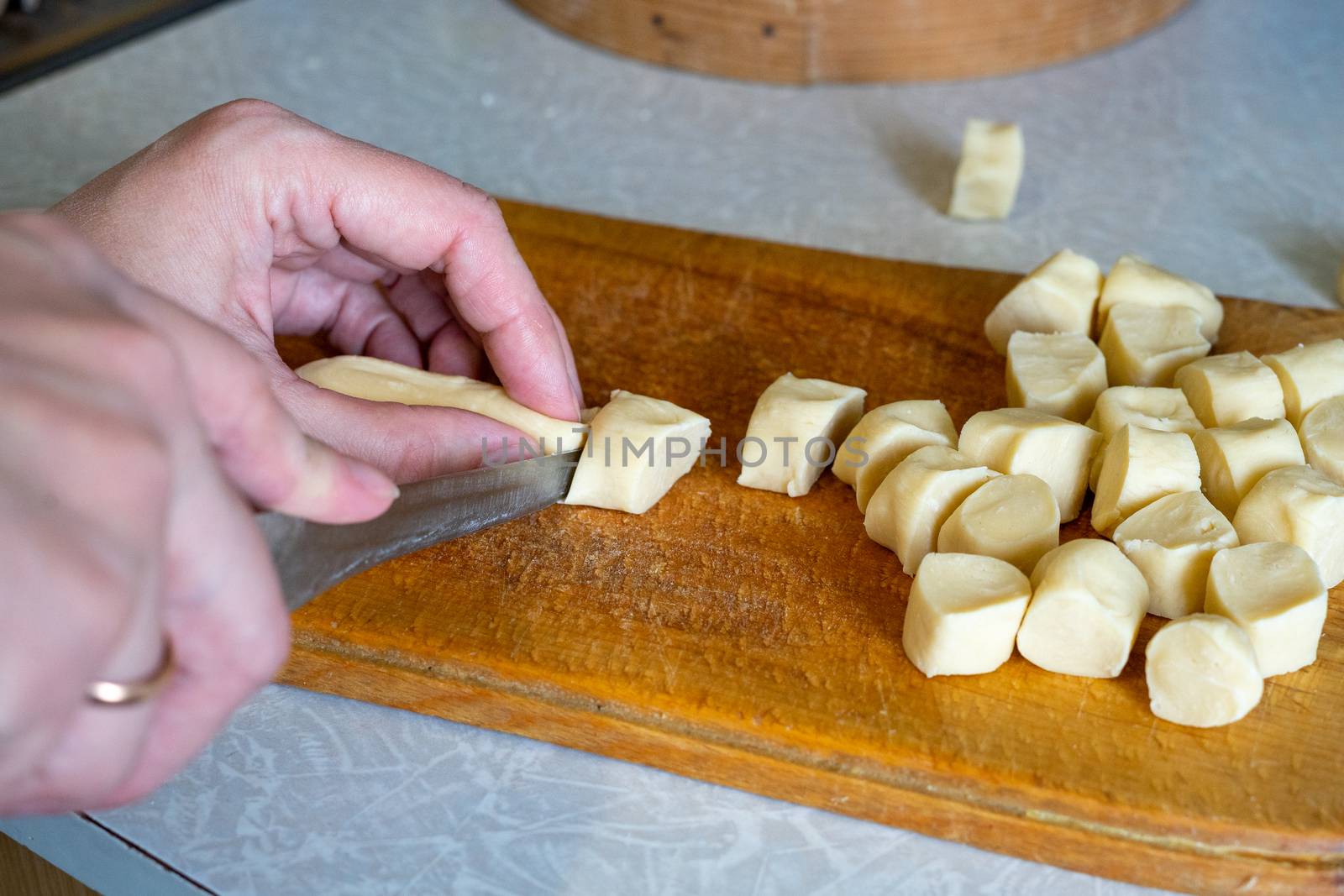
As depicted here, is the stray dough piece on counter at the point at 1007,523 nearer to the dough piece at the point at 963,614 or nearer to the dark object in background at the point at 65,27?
the dough piece at the point at 963,614

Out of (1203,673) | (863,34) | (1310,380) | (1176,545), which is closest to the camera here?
(1203,673)

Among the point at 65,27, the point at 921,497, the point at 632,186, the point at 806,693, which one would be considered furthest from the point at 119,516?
the point at 65,27

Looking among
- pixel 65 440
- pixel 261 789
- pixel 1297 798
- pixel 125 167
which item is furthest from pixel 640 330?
pixel 65 440

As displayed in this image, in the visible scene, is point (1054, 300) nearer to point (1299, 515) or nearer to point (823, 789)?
point (1299, 515)

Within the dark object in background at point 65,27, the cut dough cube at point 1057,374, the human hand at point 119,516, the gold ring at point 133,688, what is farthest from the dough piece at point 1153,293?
the dark object in background at point 65,27

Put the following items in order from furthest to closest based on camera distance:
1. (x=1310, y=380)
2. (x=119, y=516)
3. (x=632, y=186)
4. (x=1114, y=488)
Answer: (x=632, y=186), (x=1310, y=380), (x=1114, y=488), (x=119, y=516)

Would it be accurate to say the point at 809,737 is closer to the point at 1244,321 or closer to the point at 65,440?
the point at 65,440

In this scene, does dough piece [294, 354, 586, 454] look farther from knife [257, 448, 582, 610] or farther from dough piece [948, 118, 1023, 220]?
dough piece [948, 118, 1023, 220]

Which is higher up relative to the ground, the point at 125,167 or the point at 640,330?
the point at 125,167
